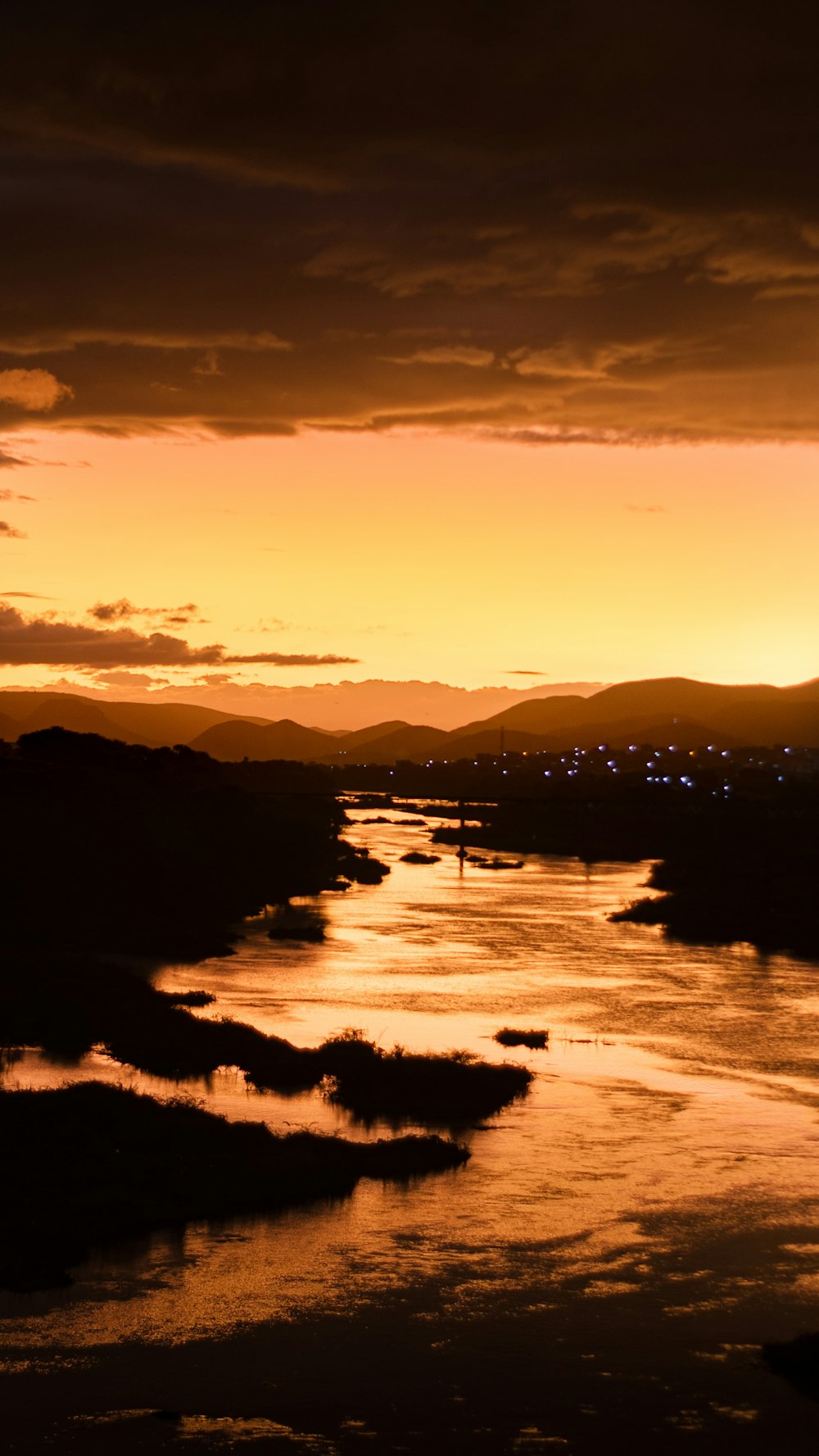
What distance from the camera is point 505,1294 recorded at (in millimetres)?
27875

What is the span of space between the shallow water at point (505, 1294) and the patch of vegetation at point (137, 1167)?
76 centimetres

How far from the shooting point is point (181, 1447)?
70.0 ft

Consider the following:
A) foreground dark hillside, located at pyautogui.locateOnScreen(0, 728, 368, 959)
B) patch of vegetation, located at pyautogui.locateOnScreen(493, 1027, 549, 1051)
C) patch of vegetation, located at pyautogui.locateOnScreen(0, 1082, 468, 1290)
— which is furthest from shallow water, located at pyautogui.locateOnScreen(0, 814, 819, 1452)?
foreground dark hillside, located at pyautogui.locateOnScreen(0, 728, 368, 959)

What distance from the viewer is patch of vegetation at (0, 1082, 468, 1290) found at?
29.3m

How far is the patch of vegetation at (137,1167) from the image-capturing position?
29.3 metres

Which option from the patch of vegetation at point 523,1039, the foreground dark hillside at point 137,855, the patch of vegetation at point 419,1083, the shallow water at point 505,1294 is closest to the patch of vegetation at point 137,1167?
the shallow water at point 505,1294

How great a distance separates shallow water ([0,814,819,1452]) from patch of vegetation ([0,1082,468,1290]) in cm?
76

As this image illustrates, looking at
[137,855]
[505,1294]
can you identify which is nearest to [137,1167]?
[505,1294]

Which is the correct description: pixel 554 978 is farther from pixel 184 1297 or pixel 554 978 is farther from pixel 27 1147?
pixel 184 1297

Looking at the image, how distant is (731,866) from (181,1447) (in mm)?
106091

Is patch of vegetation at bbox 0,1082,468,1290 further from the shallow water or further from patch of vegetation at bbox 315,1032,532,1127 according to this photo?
patch of vegetation at bbox 315,1032,532,1127

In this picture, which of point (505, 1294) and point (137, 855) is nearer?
point (505, 1294)

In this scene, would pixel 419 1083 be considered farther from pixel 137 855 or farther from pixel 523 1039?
pixel 137 855

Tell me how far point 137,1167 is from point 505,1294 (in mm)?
9494
